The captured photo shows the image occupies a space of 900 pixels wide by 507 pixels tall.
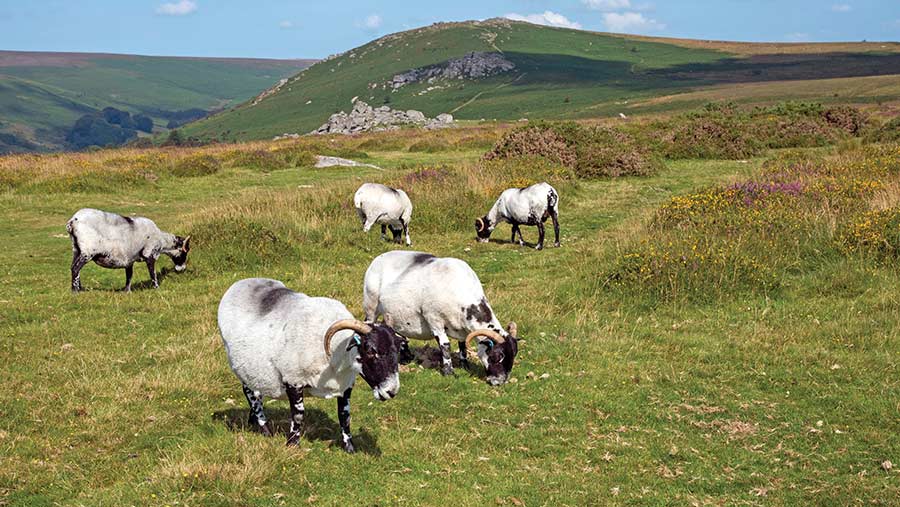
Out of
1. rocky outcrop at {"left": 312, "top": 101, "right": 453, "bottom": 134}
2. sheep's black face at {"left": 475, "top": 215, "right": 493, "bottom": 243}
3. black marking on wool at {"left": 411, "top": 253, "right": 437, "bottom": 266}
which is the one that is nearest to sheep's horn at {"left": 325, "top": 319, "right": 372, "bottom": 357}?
black marking on wool at {"left": 411, "top": 253, "right": 437, "bottom": 266}

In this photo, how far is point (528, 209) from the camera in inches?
789

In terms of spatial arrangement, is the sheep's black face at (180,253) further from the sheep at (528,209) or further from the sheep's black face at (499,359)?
the sheep's black face at (499,359)

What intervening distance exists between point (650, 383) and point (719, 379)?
1086 millimetres

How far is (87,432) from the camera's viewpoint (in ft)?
28.8

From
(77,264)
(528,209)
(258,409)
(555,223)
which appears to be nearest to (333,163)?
(528,209)

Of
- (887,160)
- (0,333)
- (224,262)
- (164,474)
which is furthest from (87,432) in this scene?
(887,160)

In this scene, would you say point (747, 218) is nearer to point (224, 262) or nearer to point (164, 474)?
point (224, 262)

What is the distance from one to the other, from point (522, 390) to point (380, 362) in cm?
373

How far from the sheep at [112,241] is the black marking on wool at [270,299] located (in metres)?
8.81

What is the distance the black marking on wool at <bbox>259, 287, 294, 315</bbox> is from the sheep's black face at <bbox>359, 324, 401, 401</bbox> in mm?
1573

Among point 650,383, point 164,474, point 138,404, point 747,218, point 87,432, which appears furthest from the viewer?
point 747,218

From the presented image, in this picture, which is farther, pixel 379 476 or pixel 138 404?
pixel 138 404

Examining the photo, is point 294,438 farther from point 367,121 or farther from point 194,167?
point 367,121

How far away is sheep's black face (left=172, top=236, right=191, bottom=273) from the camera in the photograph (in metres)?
17.3
